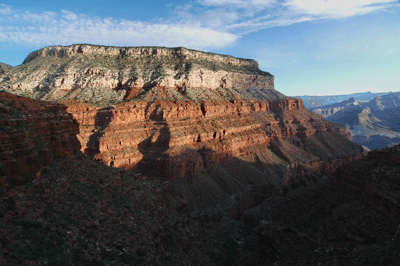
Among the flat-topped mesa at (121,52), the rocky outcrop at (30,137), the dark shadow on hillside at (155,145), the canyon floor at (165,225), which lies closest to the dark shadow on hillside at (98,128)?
the dark shadow on hillside at (155,145)

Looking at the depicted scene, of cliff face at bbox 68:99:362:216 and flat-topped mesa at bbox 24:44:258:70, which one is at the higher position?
flat-topped mesa at bbox 24:44:258:70

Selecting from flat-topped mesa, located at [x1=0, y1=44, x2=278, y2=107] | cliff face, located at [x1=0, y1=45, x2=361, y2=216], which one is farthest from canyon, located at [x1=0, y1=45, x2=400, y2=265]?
flat-topped mesa, located at [x1=0, y1=44, x2=278, y2=107]

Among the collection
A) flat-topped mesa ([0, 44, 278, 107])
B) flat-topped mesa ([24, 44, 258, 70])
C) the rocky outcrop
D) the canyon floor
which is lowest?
the canyon floor

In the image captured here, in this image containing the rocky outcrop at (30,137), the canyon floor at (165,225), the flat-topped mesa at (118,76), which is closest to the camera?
the canyon floor at (165,225)

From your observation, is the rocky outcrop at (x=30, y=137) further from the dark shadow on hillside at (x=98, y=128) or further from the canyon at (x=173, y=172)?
the dark shadow on hillside at (x=98, y=128)

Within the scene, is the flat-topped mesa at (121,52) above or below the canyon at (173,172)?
above

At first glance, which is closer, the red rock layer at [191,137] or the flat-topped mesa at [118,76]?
the red rock layer at [191,137]

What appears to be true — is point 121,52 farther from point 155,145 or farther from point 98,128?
point 155,145

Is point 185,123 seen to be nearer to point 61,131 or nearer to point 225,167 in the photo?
point 225,167

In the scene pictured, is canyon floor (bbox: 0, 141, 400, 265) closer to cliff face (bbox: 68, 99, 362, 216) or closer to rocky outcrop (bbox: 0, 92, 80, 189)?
rocky outcrop (bbox: 0, 92, 80, 189)
